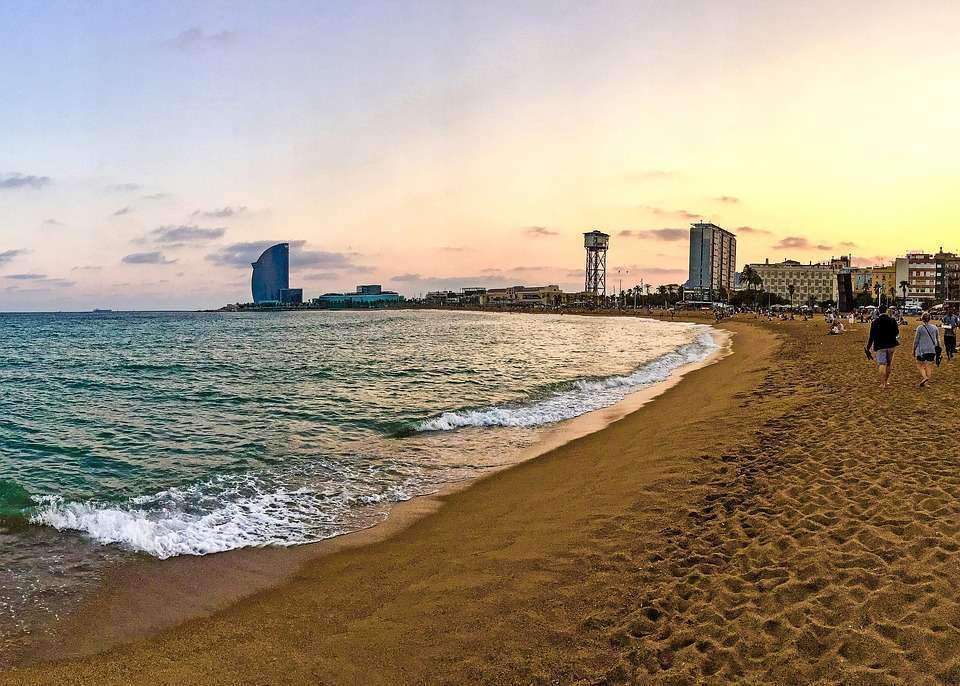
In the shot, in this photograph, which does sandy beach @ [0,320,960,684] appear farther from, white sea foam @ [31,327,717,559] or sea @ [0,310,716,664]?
sea @ [0,310,716,664]

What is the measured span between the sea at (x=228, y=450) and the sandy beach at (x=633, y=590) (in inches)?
40.1

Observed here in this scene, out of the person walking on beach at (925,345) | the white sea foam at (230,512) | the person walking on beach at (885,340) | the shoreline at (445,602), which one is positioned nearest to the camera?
the shoreline at (445,602)

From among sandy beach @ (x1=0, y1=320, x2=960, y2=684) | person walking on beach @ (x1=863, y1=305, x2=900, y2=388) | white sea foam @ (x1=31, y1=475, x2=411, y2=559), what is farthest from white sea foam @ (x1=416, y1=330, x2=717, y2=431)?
person walking on beach @ (x1=863, y1=305, x2=900, y2=388)

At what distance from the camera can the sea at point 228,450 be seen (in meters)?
6.94

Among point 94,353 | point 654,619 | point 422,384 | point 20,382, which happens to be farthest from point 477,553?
point 94,353

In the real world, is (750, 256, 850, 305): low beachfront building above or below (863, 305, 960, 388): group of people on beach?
above

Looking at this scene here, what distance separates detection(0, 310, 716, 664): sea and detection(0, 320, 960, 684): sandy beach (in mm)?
1018

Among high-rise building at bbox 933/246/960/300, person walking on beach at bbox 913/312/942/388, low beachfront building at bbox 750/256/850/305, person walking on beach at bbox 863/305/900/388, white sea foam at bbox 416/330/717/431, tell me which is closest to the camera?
person walking on beach at bbox 913/312/942/388

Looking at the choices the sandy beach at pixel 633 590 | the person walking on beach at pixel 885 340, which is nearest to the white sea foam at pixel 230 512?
the sandy beach at pixel 633 590

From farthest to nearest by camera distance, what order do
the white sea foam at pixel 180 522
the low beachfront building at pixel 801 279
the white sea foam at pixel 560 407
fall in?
1. the low beachfront building at pixel 801 279
2. the white sea foam at pixel 560 407
3. the white sea foam at pixel 180 522

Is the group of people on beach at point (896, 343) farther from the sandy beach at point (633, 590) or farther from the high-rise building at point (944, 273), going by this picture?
the high-rise building at point (944, 273)

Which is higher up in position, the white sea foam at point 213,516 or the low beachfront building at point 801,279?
the low beachfront building at point 801,279

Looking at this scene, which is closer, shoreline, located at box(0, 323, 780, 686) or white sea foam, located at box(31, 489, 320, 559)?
shoreline, located at box(0, 323, 780, 686)

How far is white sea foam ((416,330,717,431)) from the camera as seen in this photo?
46.4 feet
